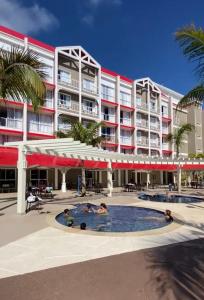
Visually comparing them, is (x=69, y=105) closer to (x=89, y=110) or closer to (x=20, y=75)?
(x=89, y=110)

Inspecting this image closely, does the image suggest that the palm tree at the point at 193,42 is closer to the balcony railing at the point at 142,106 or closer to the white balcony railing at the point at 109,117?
the white balcony railing at the point at 109,117

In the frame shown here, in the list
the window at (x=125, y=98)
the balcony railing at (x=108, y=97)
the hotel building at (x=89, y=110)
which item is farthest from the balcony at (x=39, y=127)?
the window at (x=125, y=98)

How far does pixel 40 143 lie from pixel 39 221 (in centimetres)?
446

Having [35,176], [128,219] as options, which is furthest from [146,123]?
[128,219]

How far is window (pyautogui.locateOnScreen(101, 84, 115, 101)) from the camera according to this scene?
44.6 m

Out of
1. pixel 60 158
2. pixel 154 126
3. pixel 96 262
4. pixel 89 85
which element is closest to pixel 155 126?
pixel 154 126

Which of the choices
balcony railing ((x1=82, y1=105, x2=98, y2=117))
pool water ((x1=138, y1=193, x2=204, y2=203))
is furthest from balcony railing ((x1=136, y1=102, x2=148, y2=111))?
pool water ((x1=138, y1=193, x2=204, y2=203))

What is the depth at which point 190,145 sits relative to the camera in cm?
6306

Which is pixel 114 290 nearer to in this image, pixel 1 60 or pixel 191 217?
pixel 1 60

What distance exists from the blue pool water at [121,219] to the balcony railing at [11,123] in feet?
53.2

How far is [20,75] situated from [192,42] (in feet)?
20.2

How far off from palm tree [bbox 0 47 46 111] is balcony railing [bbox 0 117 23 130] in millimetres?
21521

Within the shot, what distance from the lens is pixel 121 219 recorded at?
1686cm

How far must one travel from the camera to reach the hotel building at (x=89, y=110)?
33156 mm
